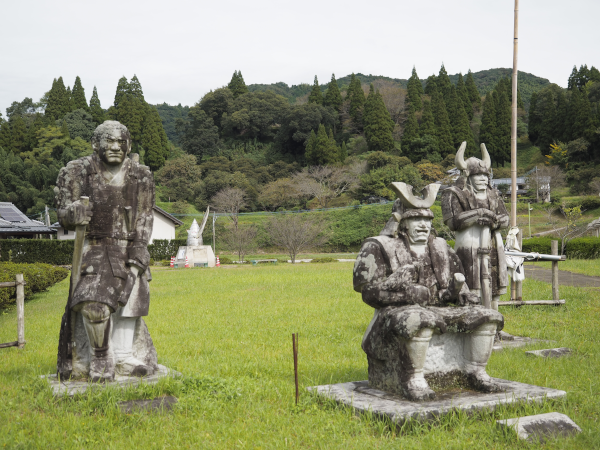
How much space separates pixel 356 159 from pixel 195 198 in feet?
55.8

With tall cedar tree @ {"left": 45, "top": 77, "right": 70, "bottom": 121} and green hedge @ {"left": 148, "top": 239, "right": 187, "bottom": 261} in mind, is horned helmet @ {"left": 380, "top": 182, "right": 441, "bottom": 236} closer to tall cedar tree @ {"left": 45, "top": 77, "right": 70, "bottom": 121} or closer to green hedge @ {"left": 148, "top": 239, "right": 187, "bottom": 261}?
green hedge @ {"left": 148, "top": 239, "right": 187, "bottom": 261}

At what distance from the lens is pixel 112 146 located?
6.09 m

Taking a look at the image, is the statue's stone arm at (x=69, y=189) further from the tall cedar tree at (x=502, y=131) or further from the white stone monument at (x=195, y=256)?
the tall cedar tree at (x=502, y=131)

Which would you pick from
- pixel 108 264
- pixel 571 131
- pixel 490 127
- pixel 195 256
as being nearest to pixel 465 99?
pixel 490 127

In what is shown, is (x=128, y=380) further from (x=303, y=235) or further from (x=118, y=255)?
(x=303, y=235)

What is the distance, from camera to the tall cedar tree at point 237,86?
76625mm

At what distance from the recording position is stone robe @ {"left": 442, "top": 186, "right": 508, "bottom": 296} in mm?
8062

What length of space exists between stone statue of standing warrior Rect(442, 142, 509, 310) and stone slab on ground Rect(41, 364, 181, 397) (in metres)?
4.52

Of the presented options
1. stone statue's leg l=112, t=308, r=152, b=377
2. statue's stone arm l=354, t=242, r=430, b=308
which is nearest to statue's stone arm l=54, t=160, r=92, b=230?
stone statue's leg l=112, t=308, r=152, b=377

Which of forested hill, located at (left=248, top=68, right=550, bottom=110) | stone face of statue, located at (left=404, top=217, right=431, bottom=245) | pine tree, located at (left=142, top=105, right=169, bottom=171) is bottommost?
stone face of statue, located at (left=404, top=217, right=431, bottom=245)

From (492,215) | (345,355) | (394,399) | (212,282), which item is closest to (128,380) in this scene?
(394,399)

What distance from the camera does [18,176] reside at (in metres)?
52.5

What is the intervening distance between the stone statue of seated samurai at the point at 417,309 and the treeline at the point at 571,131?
44.1 m

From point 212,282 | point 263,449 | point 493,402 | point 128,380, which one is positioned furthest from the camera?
point 212,282
